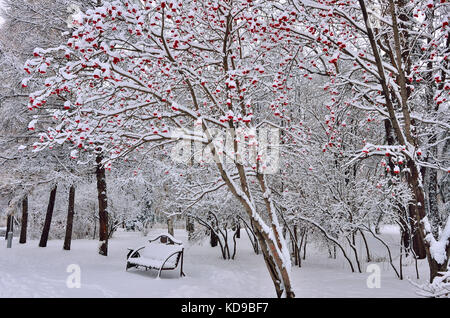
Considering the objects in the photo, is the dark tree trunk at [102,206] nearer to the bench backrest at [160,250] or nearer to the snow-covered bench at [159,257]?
the snow-covered bench at [159,257]

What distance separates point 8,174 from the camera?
40.5ft

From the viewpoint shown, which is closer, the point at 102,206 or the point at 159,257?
the point at 159,257

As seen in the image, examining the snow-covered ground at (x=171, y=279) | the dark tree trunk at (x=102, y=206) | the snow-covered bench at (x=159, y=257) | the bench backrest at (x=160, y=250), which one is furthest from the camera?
the dark tree trunk at (x=102, y=206)

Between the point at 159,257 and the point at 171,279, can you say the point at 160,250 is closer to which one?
the point at 159,257

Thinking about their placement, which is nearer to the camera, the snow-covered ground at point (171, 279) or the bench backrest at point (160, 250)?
the snow-covered ground at point (171, 279)

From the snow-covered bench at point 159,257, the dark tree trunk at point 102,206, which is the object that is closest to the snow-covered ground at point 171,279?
the snow-covered bench at point 159,257

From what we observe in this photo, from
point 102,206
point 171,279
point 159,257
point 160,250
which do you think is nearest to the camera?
point 171,279

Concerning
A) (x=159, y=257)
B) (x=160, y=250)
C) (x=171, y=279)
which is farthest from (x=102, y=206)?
(x=171, y=279)

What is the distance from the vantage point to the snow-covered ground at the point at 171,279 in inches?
243

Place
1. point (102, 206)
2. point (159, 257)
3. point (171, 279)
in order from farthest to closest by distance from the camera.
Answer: point (102, 206), point (159, 257), point (171, 279)

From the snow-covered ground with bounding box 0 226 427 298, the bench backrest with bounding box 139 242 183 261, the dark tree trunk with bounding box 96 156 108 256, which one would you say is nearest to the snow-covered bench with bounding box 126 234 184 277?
the bench backrest with bounding box 139 242 183 261

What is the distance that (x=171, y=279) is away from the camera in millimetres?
7734

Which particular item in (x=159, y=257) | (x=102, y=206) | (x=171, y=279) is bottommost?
(x=171, y=279)
